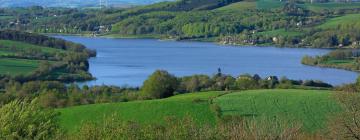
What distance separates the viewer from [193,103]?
73.4ft

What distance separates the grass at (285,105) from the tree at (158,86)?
12.9 ft

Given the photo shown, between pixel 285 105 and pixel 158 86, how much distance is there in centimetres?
721

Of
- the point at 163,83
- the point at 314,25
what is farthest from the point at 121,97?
the point at 314,25

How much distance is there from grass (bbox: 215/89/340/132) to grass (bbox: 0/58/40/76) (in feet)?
58.2

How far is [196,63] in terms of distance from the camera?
51656 mm

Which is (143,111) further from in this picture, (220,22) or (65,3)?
(65,3)

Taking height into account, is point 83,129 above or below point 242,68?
above

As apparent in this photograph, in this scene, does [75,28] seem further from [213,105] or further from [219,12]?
[213,105]

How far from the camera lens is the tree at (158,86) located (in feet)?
89.4

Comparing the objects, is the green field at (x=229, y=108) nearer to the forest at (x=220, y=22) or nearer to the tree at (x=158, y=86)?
the tree at (x=158, y=86)

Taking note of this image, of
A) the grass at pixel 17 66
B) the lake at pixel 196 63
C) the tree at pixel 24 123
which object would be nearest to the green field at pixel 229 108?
the tree at pixel 24 123

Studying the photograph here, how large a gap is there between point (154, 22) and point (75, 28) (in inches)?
383

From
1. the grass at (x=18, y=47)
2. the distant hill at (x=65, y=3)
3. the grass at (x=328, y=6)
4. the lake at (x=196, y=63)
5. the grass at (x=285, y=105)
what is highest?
the grass at (x=328, y=6)

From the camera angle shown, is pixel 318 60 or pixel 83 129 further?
pixel 318 60
